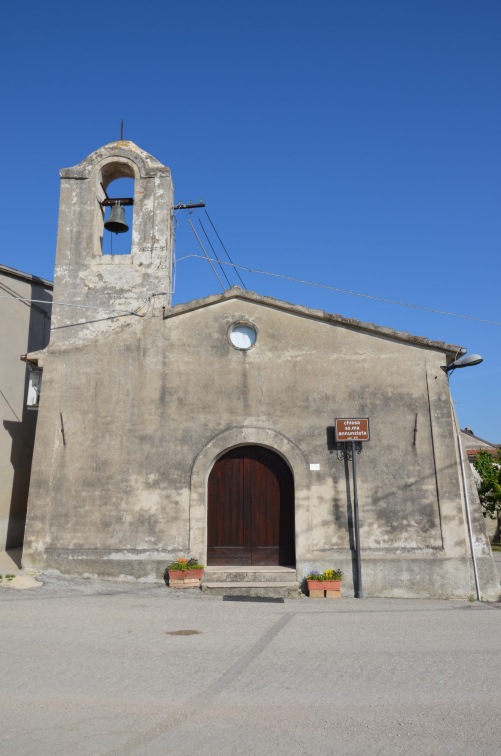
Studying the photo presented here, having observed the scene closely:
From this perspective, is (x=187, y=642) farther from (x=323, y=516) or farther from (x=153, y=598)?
(x=323, y=516)

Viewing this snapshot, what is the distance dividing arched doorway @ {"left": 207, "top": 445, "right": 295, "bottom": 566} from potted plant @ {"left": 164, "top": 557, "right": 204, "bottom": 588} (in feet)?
2.62

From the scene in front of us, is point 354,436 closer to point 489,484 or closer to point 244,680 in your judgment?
point 244,680

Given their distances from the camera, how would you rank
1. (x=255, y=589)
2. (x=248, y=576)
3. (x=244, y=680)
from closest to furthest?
(x=244, y=680), (x=255, y=589), (x=248, y=576)

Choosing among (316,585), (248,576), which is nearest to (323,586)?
(316,585)

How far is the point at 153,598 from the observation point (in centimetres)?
1006

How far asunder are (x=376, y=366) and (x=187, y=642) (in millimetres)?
6562

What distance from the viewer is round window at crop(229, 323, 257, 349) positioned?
39.6ft

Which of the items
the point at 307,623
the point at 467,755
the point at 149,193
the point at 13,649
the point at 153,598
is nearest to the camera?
the point at 467,755

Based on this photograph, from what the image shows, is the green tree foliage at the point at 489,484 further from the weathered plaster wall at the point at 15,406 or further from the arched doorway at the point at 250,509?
the weathered plaster wall at the point at 15,406

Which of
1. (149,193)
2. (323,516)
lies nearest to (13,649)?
(323,516)

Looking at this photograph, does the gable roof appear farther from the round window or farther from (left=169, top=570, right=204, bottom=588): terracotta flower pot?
(left=169, top=570, right=204, bottom=588): terracotta flower pot

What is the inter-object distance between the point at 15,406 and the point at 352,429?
819 cm

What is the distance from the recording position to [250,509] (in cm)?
1169

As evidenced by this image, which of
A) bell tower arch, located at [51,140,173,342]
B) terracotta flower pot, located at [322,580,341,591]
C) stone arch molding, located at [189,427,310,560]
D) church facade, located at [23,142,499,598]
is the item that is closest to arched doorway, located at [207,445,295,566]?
church facade, located at [23,142,499,598]
